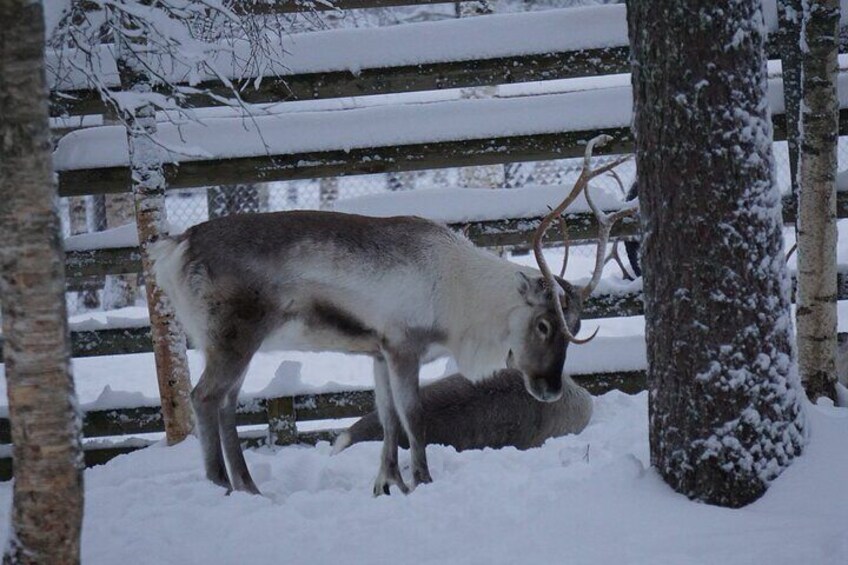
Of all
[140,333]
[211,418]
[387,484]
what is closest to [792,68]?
[387,484]

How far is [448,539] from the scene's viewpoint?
3.13m

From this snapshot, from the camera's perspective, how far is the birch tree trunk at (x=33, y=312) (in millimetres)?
2389

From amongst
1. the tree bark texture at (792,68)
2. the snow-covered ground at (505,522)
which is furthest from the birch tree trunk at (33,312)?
the tree bark texture at (792,68)

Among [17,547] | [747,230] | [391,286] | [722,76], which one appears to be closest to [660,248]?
[747,230]

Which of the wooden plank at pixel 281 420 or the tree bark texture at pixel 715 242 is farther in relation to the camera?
the wooden plank at pixel 281 420

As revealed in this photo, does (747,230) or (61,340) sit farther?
(747,230)

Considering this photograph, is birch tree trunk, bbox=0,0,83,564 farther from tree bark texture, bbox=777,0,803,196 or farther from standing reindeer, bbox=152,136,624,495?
tree bark texture, bbox=777,0,803,196

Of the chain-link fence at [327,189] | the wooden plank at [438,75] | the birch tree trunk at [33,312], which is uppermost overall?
the wooden plank at [438,75]

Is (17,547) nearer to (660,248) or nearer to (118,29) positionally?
(660,248)

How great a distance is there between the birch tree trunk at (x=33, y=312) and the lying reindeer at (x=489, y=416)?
9.18 feet

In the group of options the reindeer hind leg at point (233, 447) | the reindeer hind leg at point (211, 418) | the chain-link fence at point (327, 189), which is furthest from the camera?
the chain-link fence at point (327, 189)

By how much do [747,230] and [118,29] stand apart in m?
3.08

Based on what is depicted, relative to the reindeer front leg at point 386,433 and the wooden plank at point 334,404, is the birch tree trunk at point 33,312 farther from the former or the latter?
the wooden plank at point 334,404

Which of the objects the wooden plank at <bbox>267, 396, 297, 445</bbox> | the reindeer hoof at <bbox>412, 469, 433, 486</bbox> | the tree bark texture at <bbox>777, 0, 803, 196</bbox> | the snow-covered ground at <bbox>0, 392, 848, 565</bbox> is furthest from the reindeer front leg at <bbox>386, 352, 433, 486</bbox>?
the tree bark texture at <bbox>777, 0, 803, 196</bbox>
